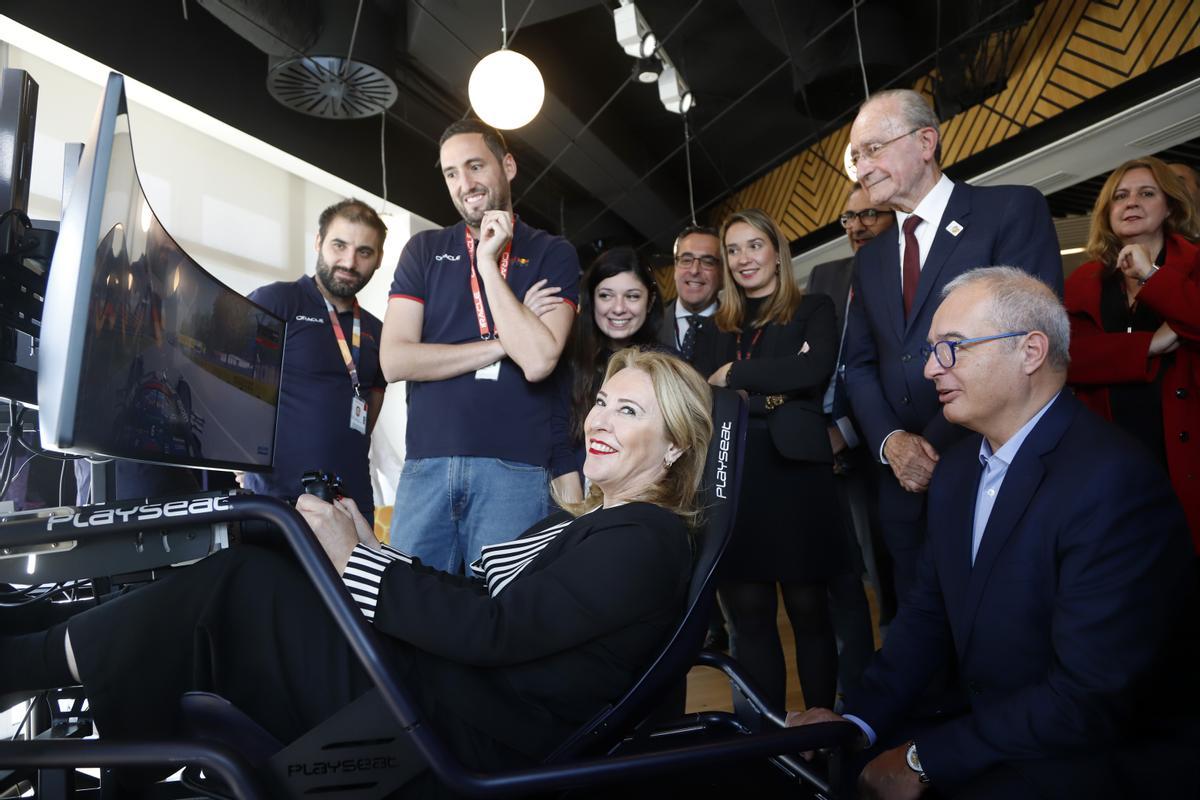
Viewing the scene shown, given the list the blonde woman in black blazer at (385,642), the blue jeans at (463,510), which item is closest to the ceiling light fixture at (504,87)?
the blue jeans at (463,510)

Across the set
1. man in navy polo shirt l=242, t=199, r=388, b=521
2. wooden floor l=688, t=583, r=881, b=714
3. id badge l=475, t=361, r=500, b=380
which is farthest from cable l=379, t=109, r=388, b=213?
id badge l=475, t=361, r=500, b=380

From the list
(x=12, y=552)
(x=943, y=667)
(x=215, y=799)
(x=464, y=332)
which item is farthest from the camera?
(x=464, y=332)

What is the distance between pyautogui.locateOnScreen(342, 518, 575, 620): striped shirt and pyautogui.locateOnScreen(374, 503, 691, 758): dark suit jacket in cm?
2

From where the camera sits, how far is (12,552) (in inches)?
39.8

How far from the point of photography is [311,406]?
269cm

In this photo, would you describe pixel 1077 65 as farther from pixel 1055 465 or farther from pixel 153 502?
pixel 153 502

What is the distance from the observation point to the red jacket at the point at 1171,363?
7.44ft

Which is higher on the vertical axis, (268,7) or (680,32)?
(680,32)

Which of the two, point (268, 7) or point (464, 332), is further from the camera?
point (268, 7)

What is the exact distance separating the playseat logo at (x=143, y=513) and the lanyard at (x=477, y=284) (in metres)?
1.11

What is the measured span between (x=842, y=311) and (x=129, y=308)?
2765 mm

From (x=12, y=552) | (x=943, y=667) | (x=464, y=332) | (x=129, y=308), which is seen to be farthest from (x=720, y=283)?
(x=12, y=552)

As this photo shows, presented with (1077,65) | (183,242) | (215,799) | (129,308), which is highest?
(1077,65)

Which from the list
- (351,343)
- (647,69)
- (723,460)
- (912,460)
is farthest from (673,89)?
(723,460)
